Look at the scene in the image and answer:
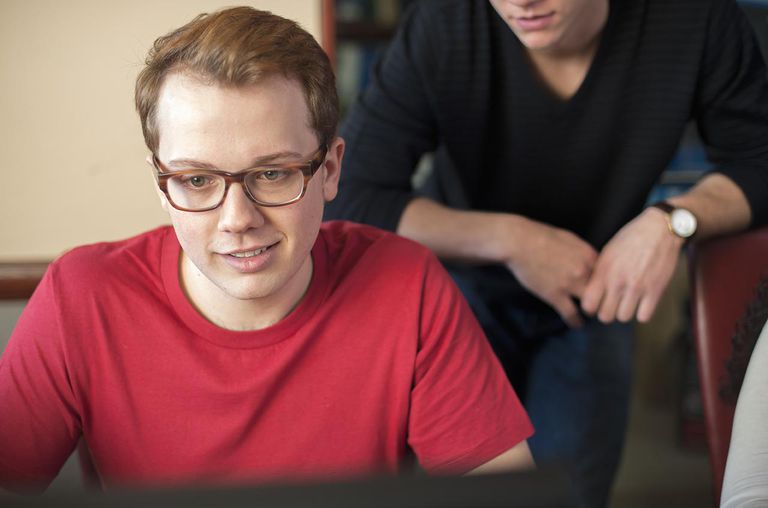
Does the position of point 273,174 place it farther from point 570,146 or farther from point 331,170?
point 570,146

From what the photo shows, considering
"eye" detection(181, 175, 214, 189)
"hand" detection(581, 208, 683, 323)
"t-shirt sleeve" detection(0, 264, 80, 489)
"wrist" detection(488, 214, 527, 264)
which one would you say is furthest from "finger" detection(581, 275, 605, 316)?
"t-shirt sleeve" detection(0, 264, 80, 489)

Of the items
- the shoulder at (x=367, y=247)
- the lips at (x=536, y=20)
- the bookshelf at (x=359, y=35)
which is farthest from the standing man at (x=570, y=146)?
the bookshelf at (x=359, y=35)

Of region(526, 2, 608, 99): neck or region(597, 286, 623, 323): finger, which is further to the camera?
region(526, 2, 608, 99): neck

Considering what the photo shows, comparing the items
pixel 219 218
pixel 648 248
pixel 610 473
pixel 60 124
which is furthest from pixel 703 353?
pixel 60 124

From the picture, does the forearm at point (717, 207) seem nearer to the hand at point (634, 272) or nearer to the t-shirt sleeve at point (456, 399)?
the hand at point (634, 272)

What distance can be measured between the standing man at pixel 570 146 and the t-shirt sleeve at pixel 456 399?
306 mm

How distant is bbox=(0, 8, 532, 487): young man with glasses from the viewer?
1.04 metres

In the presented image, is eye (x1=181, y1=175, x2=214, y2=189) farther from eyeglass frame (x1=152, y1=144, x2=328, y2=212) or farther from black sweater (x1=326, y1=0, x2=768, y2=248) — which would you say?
black sweater (x1=326, y1=0, x2=768, y2=248)

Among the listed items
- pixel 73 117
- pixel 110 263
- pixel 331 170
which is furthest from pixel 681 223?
pixel 73 117

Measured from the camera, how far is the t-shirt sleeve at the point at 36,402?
108 centimetres

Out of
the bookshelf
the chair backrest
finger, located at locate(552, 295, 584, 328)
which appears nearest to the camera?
the chair backrest

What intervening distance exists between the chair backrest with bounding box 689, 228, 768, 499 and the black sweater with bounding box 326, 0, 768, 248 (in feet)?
0.29

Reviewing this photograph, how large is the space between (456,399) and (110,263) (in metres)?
0.51

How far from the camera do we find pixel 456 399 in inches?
46.3
